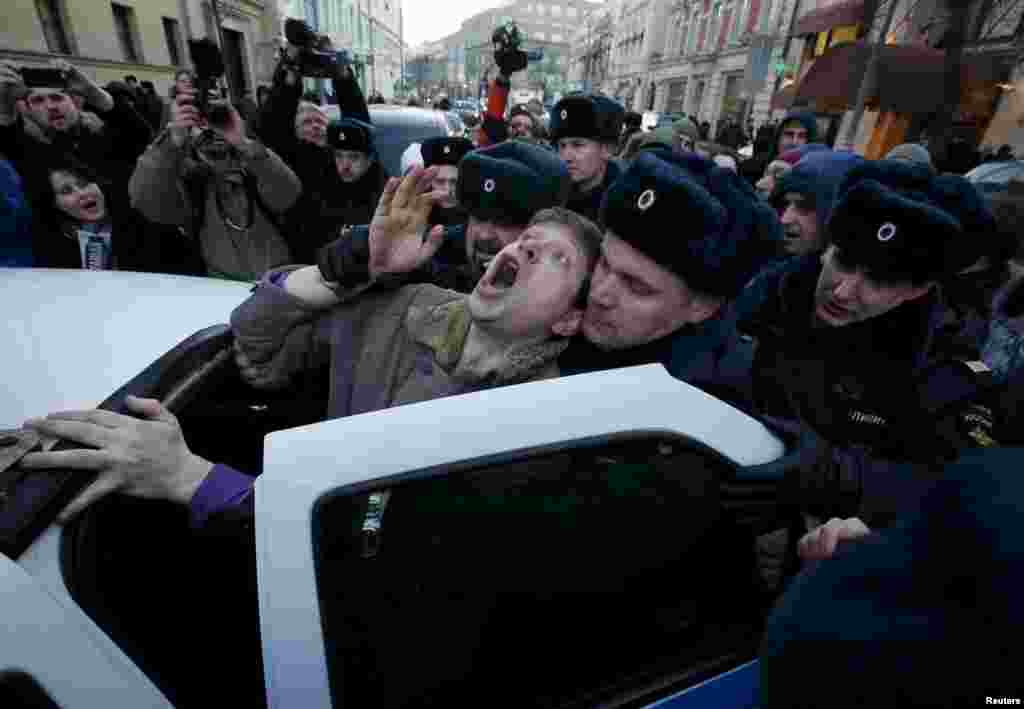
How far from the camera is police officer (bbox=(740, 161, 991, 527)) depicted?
5.75ft

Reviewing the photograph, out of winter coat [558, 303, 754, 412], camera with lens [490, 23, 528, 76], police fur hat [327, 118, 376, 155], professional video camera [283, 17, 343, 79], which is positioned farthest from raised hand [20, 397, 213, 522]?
camera with lens [490, 23, 528, 76]

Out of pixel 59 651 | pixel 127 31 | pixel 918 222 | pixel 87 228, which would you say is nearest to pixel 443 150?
pixel 87 228

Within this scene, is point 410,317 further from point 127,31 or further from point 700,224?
point 127,31

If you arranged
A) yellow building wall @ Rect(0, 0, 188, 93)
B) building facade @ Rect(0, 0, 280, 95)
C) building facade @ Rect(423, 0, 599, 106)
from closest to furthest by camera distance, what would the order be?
yellow building wall @ Rect(0, 0, 188, 93), building facade @ Rect(0, 0, 280, 95), building facade @ Rect(423, 0, 599, 106)

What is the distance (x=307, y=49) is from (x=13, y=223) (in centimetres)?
222

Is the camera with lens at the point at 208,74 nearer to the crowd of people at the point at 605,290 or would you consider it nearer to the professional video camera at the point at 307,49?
the crowd of people at the point at 605,290

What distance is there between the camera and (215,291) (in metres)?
1.91

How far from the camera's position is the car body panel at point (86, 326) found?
1.23 metres

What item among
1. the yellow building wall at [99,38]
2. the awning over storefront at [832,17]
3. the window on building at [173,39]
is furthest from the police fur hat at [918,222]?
the window on building at [173,39]

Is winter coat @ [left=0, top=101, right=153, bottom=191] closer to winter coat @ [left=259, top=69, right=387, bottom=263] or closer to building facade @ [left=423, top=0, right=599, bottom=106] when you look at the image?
winter coat @ [left=259, top=69, right=387, bottom=263]

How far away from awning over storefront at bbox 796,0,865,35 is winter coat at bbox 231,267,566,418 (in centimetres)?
1755

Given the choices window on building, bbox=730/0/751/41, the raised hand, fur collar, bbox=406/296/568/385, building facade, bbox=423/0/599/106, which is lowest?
the raised hand

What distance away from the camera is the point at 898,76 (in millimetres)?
9656

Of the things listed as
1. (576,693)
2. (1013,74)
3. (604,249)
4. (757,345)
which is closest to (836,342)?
(757,345)
